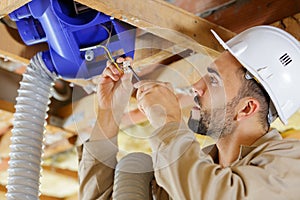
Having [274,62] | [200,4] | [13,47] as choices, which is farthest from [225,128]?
[13,47]

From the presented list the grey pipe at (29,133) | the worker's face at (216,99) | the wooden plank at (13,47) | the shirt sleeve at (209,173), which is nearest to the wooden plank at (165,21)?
the worker's face at (216,99)

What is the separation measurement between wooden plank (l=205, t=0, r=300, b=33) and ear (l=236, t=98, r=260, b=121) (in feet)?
1.31

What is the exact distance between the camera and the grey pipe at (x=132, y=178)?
1522 mm

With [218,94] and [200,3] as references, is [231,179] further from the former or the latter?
[200,3]

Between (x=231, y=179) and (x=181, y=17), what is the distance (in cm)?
58

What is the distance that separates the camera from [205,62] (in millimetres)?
1470

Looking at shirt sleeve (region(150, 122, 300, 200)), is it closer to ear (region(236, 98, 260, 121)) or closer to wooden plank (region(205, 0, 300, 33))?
ear (region(236, 98, 260, 121))

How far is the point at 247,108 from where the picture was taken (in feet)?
5.19

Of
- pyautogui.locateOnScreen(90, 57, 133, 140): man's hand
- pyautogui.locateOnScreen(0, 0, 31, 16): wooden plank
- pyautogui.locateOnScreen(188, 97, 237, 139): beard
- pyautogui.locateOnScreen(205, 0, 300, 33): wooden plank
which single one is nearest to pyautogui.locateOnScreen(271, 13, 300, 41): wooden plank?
pyautogui.locateOnScreen(205, 0, 300, 33): wooden plank

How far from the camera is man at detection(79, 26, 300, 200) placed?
1292 mm

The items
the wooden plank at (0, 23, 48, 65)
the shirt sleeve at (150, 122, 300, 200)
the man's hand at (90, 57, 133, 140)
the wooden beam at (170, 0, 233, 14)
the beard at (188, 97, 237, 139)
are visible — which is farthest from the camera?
A: the wooden beam at (170, 0, 233, 14)

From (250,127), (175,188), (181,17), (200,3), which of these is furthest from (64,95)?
(175,188)

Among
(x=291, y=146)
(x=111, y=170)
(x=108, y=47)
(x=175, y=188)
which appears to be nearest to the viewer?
(x=175, y=188)

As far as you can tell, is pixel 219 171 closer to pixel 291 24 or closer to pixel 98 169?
pixel 98 169
